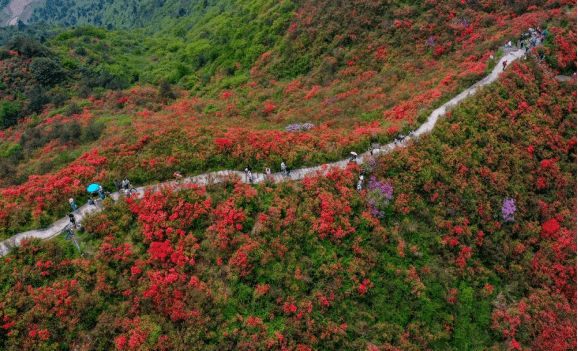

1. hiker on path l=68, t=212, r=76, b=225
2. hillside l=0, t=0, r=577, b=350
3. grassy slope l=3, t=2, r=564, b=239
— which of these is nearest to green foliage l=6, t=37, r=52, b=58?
grassy slope l=3, t=2, r=564, b=239

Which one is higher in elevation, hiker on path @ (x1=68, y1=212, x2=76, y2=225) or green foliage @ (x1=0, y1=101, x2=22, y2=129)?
green foliage @ (x1=0, y1=101, x2=22, y2=129)

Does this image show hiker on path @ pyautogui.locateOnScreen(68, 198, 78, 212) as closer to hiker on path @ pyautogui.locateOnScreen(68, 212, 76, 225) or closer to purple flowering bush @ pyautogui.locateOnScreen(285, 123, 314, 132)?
hiker on path @ pyautogui.locateOnScreen(68, 212, 76, 225)

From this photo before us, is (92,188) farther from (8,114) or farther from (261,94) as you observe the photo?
(8,114)

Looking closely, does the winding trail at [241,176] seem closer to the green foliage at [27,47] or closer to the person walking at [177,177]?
the person walking at [177,177]

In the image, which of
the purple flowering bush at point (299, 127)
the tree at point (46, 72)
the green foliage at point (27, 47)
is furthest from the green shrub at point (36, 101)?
the purple flowering bush at point (299, 127)

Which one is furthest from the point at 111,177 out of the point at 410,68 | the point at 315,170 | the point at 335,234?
the point at 410,68

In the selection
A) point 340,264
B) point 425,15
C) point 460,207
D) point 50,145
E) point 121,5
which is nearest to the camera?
point 340,264

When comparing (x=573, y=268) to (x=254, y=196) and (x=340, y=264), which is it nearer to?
(x=340, y=264)
